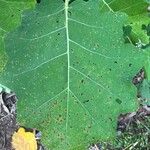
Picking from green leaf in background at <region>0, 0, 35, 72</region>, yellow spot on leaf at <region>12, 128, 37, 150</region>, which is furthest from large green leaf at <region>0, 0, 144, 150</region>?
yellow spot on leaf at <region>12, 128, 37, 150</region>

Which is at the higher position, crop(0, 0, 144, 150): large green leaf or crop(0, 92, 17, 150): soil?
crop(0, 0, 144, 150): large green leaf

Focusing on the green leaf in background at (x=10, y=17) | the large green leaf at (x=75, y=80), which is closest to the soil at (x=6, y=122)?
the green leaf in background at (x=10, y=17)

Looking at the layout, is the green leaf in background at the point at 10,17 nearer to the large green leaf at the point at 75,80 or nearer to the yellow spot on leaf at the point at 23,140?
the large green leaf at the point at 75,80

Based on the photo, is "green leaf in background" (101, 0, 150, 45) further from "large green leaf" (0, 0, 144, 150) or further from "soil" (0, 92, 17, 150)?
"soil" (0, 92, 17, 150)

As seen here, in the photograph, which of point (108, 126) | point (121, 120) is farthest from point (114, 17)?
point (121, 120)

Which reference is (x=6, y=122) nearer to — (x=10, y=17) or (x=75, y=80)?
(x=10, y=17)

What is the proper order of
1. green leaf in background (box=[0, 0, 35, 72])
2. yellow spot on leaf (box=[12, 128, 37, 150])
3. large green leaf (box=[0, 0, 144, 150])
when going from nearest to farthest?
large green leaf (box=[0, 0, 144, 150]) → green leaf in background (box=[0, 0, 35, 72]) → yellow spot on leaf (box=[12, 128, 37, 150])

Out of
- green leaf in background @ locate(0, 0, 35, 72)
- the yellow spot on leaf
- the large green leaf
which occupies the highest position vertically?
green leaf in background @ locate(0, 0, 35, 72)
